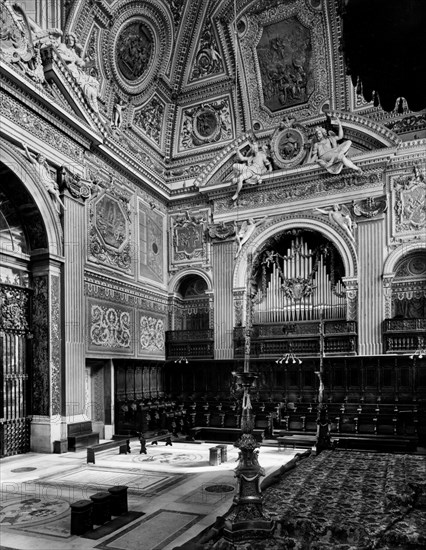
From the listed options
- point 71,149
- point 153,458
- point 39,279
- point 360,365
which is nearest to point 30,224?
A: point 39,279

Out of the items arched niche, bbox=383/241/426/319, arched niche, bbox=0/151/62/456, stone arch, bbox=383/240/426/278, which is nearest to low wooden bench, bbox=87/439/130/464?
arched niche, bbox=0/151/62/456

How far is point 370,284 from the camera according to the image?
51.4 feet

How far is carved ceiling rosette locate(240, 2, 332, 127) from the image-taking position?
16.5m

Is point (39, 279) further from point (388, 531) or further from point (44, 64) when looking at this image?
point (388, 531)

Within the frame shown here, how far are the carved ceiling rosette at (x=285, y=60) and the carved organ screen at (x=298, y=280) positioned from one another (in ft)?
13.9

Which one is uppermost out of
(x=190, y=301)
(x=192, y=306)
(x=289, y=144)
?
(x=289, y=144)

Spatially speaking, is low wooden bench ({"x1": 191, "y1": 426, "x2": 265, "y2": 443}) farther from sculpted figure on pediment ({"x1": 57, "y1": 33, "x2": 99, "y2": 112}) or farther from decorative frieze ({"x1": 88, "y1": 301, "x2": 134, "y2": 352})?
sculpted figure on pediment ({"x1": 57, "y1": 33, "x2": 99, "y2": 112})

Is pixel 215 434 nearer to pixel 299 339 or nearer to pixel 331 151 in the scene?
pixel 299 339

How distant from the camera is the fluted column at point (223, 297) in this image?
56.6 ft

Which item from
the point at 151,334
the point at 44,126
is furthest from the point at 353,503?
the point at 151,334

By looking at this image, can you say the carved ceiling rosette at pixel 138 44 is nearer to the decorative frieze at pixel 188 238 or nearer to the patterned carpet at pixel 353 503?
the decorative frieze at pixel 188 238

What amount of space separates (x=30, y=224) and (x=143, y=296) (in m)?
5.28

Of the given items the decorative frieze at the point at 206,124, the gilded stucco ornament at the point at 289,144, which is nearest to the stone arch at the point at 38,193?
the decorative frieze at the point at 206,124

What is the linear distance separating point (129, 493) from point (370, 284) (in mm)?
10184
